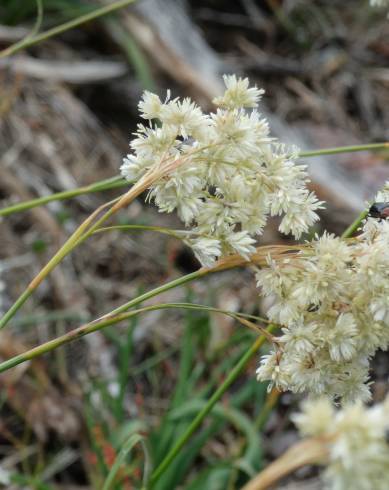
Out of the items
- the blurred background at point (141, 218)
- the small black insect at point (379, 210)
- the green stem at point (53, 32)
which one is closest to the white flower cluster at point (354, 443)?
the small black insect at point (379, 210)

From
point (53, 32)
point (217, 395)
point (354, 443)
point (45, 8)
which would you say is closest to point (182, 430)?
point (217, 395)

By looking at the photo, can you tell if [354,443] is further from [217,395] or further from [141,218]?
[141,218]

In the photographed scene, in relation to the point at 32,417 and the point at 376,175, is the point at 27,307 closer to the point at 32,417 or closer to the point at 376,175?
the point at 32,417

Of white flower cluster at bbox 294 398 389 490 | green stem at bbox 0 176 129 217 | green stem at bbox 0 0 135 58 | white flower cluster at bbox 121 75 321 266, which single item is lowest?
white flower cluster at bbox 294 398 389 490

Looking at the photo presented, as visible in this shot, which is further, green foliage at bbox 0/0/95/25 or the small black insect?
green foliage at bbox 0/0/95/25

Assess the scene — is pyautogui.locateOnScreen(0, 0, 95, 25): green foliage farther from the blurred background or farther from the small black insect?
the small black insect

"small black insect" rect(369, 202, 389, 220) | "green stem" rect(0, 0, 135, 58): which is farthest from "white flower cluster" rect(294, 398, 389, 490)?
"green stem" rect(0, 0, 135, 58)

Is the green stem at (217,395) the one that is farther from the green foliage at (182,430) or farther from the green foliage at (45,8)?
the green foliage at (45,8)
